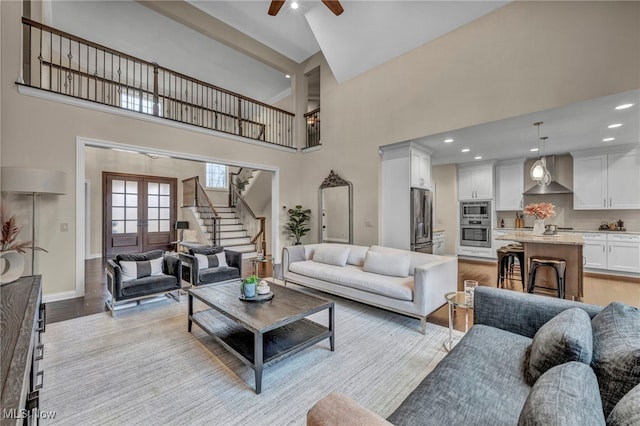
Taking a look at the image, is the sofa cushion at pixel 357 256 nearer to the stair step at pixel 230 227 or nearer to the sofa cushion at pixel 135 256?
the sofa cushion at pixel 135 256

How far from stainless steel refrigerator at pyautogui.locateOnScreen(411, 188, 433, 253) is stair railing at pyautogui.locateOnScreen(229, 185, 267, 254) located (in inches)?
168

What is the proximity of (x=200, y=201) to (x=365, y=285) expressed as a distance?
669cm

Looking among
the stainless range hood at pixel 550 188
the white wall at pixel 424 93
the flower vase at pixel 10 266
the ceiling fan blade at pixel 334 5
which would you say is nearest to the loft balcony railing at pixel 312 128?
the white wall at pixel 424 93

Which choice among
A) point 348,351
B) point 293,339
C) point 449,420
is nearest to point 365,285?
point 348,351

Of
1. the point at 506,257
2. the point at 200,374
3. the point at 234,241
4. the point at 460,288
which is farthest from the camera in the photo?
the point at 234,241

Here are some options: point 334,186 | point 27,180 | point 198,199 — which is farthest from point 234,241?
point 27,180

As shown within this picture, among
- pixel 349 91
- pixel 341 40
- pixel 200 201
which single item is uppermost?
pixel 341 40

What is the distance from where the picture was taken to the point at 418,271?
2.91 meters

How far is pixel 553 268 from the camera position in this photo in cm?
368

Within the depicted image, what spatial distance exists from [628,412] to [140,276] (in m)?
4.34

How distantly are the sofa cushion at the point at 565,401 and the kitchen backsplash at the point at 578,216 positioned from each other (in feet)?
22.0

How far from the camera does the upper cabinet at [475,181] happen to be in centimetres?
666

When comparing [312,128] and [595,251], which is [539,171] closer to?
[595,251]

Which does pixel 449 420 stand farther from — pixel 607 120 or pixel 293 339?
pixel 607 120
